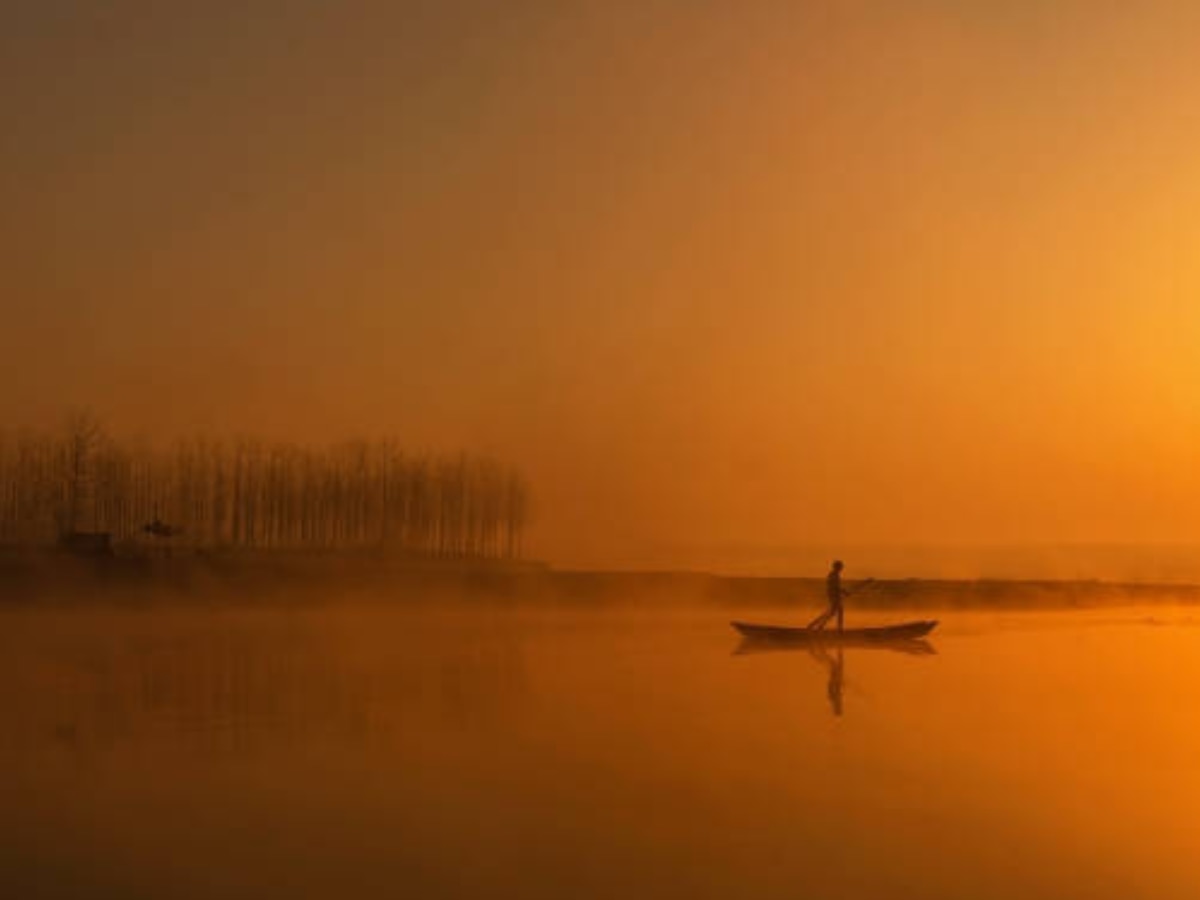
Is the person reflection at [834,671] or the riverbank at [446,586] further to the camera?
the riverbank at [446,586]

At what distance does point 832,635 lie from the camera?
36688 mm

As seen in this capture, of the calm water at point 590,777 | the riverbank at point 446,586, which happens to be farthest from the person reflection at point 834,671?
the riverbank at point 446,586

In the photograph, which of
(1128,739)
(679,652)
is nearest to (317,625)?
(679,652)

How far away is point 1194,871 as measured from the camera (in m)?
12.2

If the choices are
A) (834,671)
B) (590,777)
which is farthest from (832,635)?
(590,777)

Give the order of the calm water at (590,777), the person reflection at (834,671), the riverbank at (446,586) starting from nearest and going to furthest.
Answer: the calm water at (590,777)
the person reflection at (834,671)
the riverbank at (446,586)

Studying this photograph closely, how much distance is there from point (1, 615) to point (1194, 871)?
3947cm

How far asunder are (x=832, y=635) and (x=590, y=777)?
849 inches

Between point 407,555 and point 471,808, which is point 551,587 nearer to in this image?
point 407,555

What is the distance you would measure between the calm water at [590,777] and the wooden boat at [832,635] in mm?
5680

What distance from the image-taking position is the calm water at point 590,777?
1178 centimetres

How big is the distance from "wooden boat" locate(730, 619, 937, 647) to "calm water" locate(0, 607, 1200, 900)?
18.6 feet

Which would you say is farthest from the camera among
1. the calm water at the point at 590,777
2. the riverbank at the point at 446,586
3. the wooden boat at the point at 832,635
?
the riverbank at the point at 446,586

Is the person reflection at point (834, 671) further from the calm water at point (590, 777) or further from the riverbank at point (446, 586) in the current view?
the riverbank at point (446, 586)
